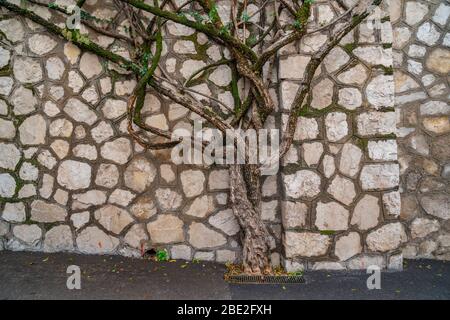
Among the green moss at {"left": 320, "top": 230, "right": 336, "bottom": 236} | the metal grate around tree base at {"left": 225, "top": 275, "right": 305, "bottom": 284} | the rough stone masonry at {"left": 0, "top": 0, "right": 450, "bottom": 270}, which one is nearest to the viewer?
the metal grate around tree base at {"left": 225, "top": 275, "right": 305, "bottom": 284}

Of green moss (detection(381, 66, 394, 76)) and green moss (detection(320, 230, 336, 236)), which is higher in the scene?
green moss (detection(381, 66, 394, 76))

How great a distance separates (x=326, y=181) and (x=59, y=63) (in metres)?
2.23

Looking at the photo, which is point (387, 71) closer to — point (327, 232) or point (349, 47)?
point (349, 47)

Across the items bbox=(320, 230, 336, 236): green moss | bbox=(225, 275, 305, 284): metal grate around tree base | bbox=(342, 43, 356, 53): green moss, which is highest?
bbox=(342, 43, 356, 53): green moss

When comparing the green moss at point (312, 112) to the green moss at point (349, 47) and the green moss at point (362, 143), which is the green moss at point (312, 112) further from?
the green moss at point (349, 47)

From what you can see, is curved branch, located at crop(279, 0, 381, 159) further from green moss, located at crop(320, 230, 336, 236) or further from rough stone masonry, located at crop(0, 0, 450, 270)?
green moss, located at crop(320, 230, 336, 236)

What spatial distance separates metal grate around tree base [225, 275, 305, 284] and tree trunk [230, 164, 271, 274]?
0.07 m

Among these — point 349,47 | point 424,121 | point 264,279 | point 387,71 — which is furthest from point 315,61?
point 264,279

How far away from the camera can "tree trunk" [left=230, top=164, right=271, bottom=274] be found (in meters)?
2.51

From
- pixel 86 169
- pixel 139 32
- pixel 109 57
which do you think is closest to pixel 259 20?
pixel 139 32

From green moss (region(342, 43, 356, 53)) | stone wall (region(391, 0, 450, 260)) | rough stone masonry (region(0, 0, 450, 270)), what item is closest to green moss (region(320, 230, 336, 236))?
rough stone masonry (region(0, 0, 450, 270))

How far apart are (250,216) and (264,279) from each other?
1.43ft

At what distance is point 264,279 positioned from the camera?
2424 millimetres

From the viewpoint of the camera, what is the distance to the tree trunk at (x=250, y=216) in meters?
2.51
